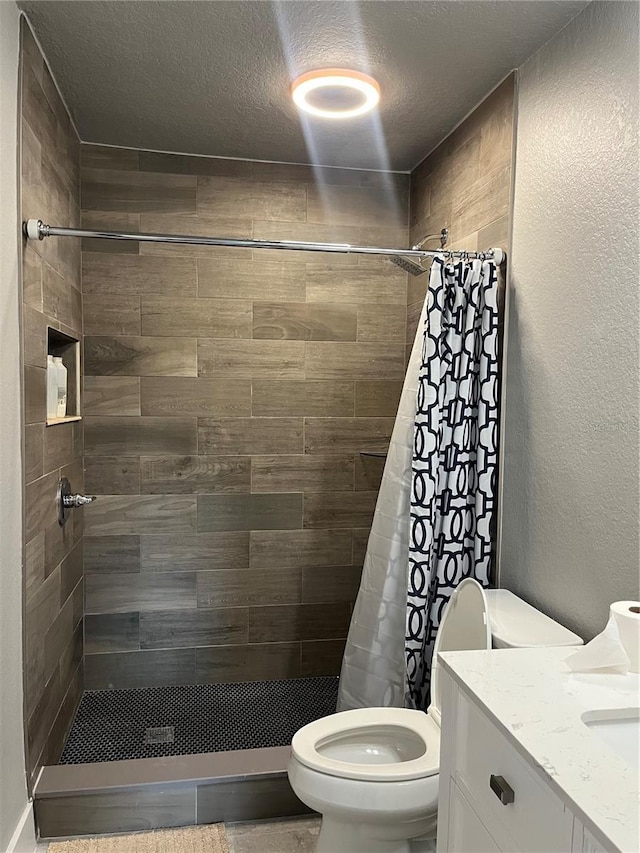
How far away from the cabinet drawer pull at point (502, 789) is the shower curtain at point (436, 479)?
1066 millimetres

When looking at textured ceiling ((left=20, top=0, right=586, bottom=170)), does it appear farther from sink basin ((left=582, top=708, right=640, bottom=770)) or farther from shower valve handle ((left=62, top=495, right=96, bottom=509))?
sink basin ((left=582, top=708, right=640, bottom=770))

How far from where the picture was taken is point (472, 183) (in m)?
2.58

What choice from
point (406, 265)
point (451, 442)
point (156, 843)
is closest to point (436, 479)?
point (451, 442)

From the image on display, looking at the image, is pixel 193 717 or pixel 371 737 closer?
pixel 371 737

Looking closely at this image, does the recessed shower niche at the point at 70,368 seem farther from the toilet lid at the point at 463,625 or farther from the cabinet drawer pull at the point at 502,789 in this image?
the cabinet drawer pull at the point at 502,789

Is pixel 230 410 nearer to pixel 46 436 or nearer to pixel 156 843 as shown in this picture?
pixel 46 436

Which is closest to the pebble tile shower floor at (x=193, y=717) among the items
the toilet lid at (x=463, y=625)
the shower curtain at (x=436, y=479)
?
the shower curtain at (x=436, y=479)

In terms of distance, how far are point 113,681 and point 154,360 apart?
→ 1.47 meters

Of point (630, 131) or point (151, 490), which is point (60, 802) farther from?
point (630, 131)

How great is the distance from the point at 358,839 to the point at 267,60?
2.36 meters

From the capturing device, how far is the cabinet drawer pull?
3.93 feet

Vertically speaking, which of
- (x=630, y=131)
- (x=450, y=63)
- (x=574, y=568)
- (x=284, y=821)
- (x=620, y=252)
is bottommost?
(x=284, y=821)

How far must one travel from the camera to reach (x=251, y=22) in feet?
6.48

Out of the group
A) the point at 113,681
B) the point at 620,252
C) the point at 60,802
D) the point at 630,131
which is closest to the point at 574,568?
the point at 620,252
